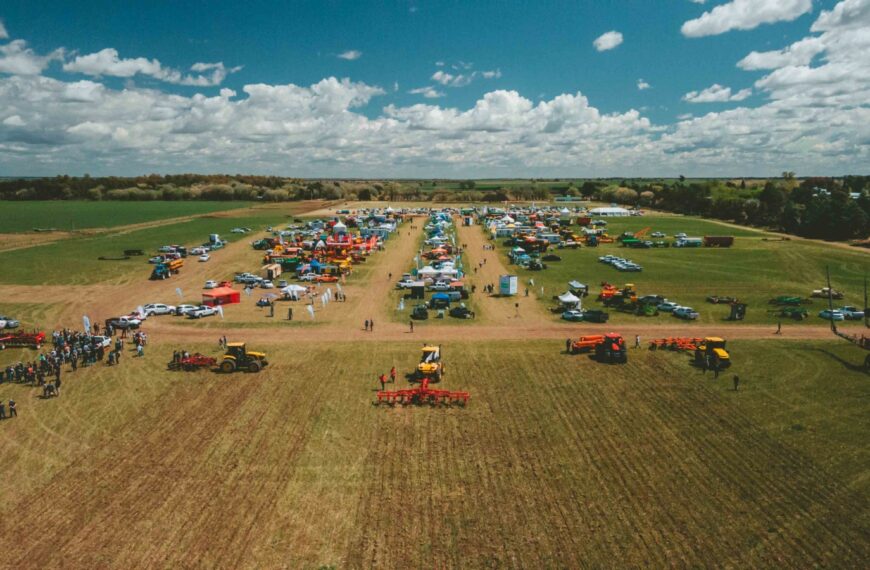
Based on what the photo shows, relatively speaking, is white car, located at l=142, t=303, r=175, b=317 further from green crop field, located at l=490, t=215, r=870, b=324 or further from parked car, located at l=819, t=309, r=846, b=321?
parked car, located at l=819, t=309, r=846, b=321

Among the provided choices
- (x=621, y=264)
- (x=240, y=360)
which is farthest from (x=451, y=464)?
(x=621, y=264)

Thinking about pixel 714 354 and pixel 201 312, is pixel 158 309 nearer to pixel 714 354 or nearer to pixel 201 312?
pixel 201 312

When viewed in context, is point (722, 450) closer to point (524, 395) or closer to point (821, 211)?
point (524, 395)

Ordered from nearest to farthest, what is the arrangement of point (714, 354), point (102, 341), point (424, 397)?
point (424, 397) → point (714, 354) → point (102, 341)

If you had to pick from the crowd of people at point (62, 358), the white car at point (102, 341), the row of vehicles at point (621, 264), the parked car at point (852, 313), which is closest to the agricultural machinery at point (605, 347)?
the parked car at point (852, 313)

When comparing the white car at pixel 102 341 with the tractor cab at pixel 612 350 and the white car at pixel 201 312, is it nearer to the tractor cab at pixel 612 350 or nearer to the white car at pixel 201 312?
the white car at pixel 201 312

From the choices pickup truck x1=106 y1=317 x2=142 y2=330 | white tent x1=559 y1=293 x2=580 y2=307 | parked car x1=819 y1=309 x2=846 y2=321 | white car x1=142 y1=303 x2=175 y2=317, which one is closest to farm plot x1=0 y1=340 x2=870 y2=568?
pickup truck x1=106 y1=317 x2=142 y2=330
